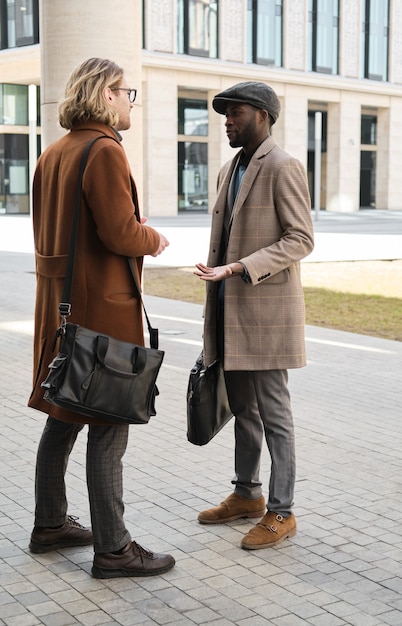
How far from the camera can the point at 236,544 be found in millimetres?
4656

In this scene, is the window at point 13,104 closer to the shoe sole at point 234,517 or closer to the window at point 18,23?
the window at point 18,23

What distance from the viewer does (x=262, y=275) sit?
14.5 feet

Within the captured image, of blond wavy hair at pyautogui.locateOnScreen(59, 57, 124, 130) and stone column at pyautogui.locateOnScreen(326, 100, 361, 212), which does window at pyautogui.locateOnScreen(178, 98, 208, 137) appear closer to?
stone column at pyautogui.locateOnScreen(326, 100, 361, 212)

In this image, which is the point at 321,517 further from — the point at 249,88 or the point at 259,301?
the point at 249,88

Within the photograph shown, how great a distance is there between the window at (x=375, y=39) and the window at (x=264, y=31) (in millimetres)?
6605

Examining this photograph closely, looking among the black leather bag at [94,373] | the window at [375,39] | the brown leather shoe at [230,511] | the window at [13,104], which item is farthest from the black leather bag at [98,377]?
the window at [375,39]

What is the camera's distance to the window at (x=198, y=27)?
47.8 meters

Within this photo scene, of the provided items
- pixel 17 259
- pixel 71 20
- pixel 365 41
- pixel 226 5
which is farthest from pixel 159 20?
pixel 71 20

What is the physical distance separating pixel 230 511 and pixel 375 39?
55349 millimetres

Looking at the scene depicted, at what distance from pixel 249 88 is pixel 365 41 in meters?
54.6

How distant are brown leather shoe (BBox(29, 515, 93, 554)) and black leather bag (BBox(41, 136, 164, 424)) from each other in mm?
800

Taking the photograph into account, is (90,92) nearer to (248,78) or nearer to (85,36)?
(85,36)

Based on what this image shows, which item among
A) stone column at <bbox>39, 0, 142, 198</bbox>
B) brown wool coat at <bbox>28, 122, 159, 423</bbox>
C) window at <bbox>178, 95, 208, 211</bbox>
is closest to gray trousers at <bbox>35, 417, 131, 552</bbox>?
brown wool coat at <bbox>28, 122, 159, 423</bbox>

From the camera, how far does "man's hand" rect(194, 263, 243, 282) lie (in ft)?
14.2
